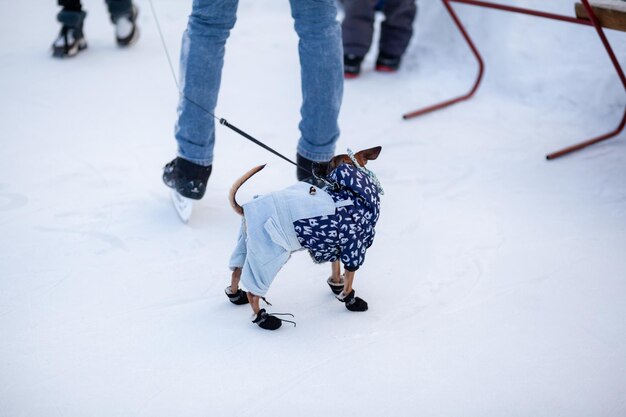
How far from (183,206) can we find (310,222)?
64 centimetres

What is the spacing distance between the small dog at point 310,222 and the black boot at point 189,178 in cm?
45

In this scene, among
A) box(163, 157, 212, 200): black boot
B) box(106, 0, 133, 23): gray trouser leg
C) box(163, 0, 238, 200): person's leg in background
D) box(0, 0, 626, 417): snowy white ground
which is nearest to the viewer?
box(0, 0, 626, 417): snowy white ground

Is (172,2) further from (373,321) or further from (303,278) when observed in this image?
(373,321)

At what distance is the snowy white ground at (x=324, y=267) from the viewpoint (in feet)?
4.24

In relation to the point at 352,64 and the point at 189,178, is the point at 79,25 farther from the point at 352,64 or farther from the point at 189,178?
the point at 189,178

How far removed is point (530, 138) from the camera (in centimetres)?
243

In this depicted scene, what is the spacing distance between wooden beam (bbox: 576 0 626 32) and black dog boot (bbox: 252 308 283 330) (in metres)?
1.41

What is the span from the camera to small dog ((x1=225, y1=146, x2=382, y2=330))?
1312 millimetres

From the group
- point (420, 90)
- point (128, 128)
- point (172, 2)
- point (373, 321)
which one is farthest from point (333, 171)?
point (172, 2)

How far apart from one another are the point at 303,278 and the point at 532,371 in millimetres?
585

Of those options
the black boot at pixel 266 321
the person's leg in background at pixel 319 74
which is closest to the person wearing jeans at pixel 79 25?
the person's leg in background at pixel 319 74

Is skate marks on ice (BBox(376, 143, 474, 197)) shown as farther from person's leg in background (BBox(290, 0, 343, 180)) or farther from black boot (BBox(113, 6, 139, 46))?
black boot (BBox(113, 6, 139, 46))

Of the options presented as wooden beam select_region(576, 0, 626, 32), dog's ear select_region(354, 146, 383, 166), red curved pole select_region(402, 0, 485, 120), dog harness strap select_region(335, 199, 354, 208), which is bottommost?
red curved pole select_region(402, 0, 485, 120)

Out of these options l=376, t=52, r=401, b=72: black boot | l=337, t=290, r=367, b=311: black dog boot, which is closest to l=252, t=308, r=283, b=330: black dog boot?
l=337, t=290, r=367, b=311: black dog boot
